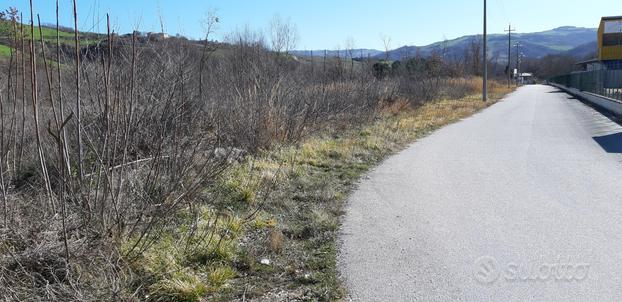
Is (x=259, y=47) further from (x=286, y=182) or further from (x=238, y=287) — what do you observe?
(x=238, y=287)

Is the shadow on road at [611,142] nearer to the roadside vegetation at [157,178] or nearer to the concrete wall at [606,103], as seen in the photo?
the roadside vegetation at [157,178]

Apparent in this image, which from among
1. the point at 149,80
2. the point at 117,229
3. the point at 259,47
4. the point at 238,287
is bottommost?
the point at 238,287

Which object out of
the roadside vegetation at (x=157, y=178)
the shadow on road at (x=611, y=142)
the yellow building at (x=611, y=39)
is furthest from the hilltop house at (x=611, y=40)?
the roadside vegetation at (x=157, y=178)

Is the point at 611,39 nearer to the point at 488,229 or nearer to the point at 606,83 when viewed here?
the point at 606,83

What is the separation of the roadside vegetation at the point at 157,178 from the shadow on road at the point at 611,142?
4.77 metres

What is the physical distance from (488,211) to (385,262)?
2297mm

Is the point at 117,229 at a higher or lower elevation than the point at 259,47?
lower

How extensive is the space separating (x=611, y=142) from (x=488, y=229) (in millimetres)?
8933

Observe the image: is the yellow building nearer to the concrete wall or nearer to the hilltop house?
the hilltop house

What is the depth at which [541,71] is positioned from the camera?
512ft

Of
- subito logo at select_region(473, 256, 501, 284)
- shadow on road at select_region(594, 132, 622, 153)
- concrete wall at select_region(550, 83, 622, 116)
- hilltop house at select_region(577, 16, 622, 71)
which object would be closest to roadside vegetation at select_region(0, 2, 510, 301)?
subito logo at select_region(473, 256, 501, 284)

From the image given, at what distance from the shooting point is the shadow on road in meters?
11.9

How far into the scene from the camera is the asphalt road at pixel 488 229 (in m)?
4.36

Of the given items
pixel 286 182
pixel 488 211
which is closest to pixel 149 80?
pixel 286 182
